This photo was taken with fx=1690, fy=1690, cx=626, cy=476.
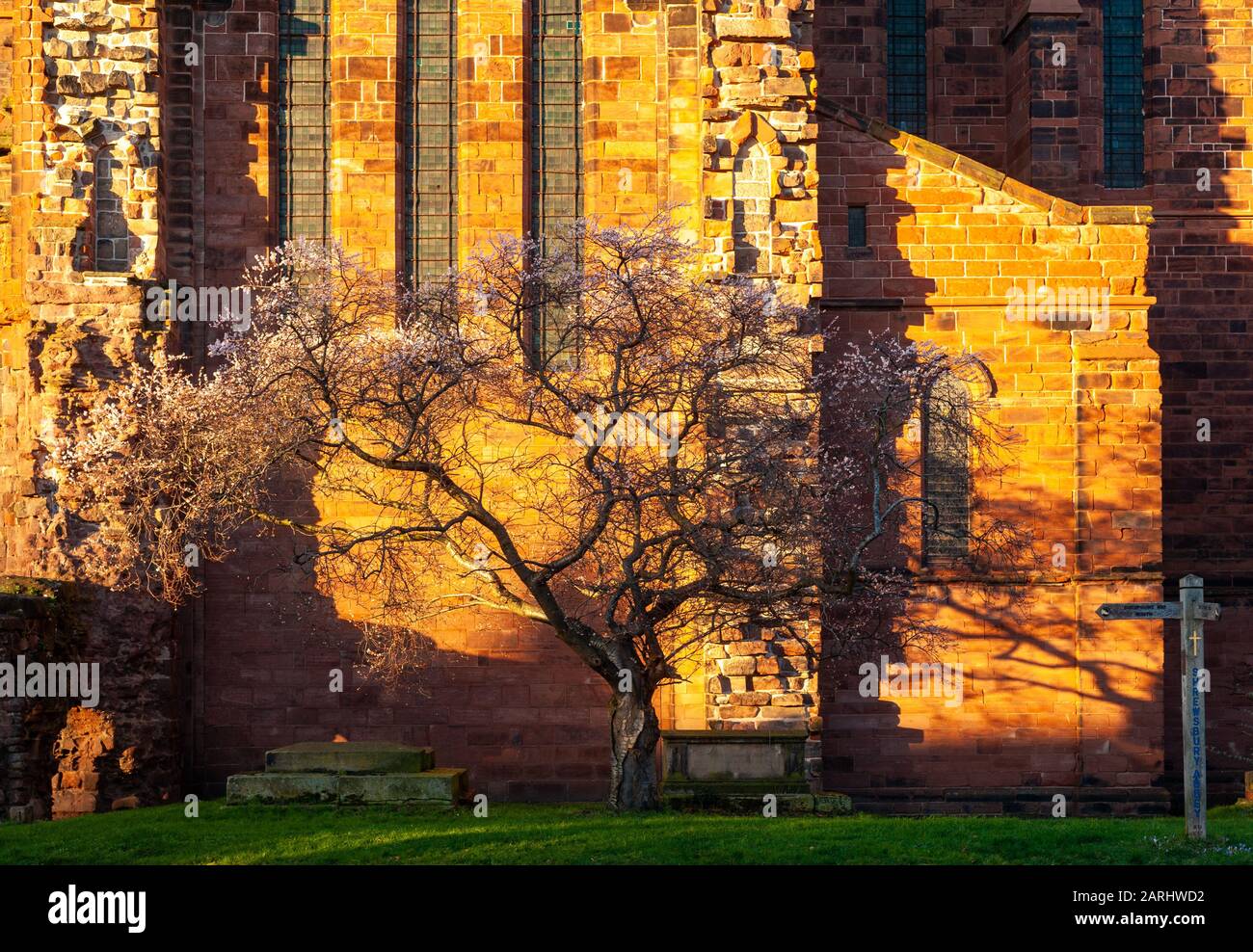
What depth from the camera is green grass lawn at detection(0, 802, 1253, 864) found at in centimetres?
1342

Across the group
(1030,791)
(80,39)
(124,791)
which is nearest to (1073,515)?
(1030,791)

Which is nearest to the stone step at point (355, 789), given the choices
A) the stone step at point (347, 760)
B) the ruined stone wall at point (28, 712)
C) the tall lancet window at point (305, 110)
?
the stone step at point (347, 760)

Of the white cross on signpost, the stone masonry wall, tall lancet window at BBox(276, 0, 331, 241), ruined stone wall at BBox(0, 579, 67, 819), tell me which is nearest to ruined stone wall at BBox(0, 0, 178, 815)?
ruined stone wall at BBox(0, 579, 67, 819)

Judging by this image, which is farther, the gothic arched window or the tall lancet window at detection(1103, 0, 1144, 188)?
the tall lancet window at detection(1103, 0, 1144, 188)

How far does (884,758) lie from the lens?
22.2 meters

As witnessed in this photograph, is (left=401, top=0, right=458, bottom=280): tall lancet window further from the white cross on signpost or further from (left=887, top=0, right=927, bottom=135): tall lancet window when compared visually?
the white cross on signpost

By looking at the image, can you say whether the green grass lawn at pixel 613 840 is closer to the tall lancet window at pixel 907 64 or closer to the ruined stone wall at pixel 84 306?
the ruined stone wall at pixel 84 306

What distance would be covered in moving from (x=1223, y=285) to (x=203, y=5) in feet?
50.6

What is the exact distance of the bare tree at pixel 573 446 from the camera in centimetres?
1675

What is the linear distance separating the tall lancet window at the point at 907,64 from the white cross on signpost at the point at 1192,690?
1393 centimetres

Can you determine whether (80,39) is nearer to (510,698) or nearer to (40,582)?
(40,582)

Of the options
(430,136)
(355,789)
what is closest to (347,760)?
(355,789)

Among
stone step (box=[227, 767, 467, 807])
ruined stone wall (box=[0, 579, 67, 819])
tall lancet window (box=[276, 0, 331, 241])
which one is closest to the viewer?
stone step (box=[227, 767, 467, 807])

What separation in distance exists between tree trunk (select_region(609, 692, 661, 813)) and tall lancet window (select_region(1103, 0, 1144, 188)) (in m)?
13.6
